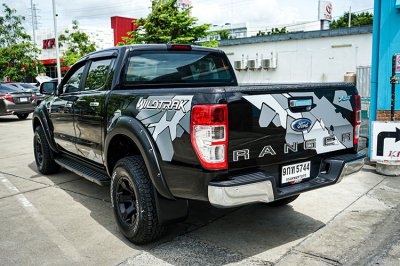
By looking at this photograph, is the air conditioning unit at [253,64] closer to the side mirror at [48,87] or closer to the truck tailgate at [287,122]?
the side mirror at [48,87]

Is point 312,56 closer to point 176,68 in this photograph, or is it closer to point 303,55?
point 303,55

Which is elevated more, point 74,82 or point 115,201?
point 74,82

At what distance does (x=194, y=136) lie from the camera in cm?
295

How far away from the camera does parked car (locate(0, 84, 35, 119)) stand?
1465 centimetres

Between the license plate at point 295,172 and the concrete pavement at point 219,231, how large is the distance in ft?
2.14

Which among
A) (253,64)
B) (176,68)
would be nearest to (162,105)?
(176,68)

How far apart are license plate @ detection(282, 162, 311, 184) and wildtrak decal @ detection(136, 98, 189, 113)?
3.41 ft

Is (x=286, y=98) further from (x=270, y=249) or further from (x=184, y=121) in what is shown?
(x=270, y=249)

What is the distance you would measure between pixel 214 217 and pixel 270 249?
3.20 ft

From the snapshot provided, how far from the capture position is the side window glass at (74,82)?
5.15 m

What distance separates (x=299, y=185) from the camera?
344cm

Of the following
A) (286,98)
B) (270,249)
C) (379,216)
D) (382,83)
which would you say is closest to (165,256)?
(270,249)

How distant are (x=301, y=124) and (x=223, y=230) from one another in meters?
1.42

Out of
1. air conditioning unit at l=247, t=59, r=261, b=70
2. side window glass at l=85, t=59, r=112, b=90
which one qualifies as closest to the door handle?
side window glass at l=85, t=59, r=112, b=90
